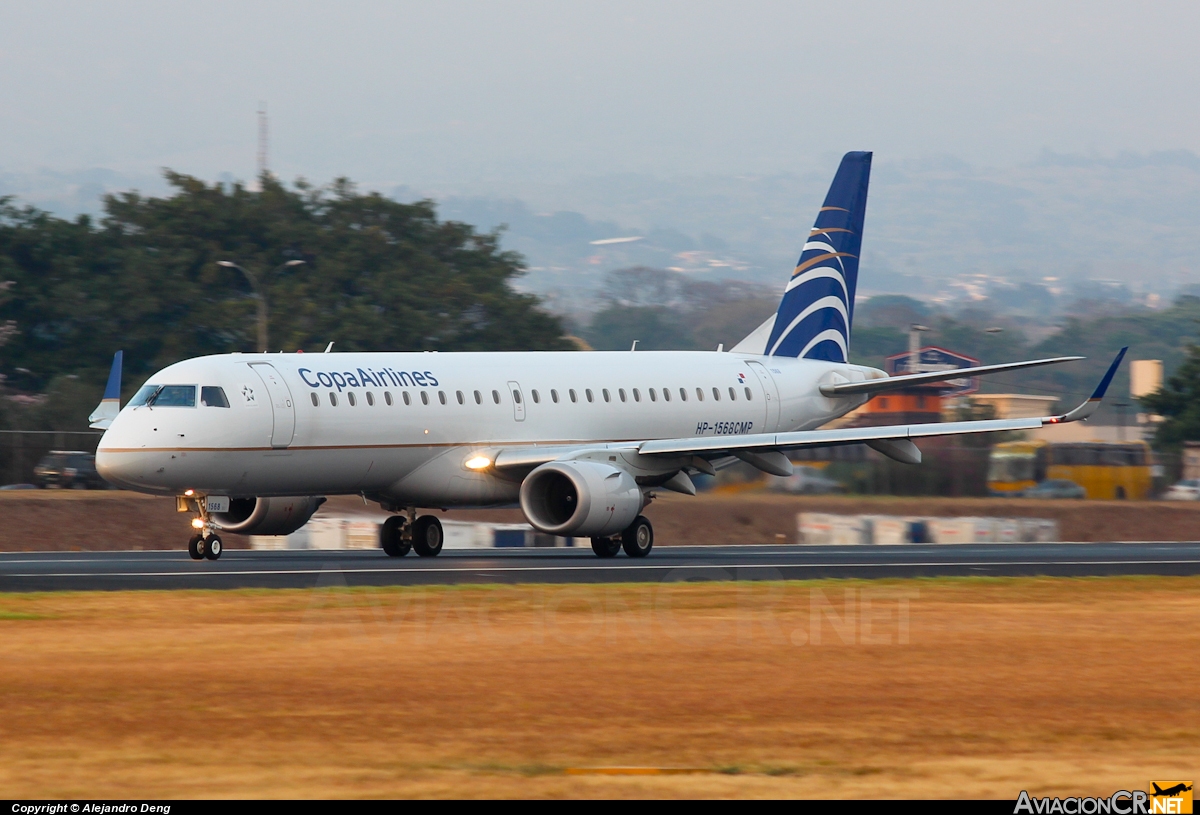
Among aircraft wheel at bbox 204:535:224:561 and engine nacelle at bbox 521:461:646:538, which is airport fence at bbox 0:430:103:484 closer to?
aircraft wheel at bbox 204:535:224:561

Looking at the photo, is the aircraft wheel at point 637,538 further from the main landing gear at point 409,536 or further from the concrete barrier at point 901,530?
the concrete barrier at point 901,530

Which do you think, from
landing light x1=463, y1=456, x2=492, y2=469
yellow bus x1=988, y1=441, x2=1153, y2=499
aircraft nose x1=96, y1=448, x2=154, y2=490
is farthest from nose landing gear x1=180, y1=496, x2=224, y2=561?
yellow bus x1=988, y1=441, x2=1153, y2=499

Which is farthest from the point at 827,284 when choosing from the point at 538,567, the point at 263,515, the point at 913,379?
the point at 263,515

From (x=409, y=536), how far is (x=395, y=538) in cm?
30

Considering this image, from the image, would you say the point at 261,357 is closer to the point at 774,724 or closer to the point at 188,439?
the point at 188,439

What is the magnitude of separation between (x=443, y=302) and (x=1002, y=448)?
30.0 m

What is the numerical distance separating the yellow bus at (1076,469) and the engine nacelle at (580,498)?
26.7 meters

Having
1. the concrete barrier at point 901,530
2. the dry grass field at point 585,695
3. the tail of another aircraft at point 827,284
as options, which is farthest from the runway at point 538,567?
the concrete barrier at point 901,530

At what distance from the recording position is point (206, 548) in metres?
32.8

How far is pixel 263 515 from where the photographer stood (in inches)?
1401

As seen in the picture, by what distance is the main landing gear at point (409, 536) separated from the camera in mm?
36906

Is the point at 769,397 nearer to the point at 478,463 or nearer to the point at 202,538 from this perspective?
the point at 478,463

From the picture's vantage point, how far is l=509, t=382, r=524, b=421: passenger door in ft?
122

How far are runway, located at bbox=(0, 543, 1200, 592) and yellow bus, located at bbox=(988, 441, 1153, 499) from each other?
1980cm
